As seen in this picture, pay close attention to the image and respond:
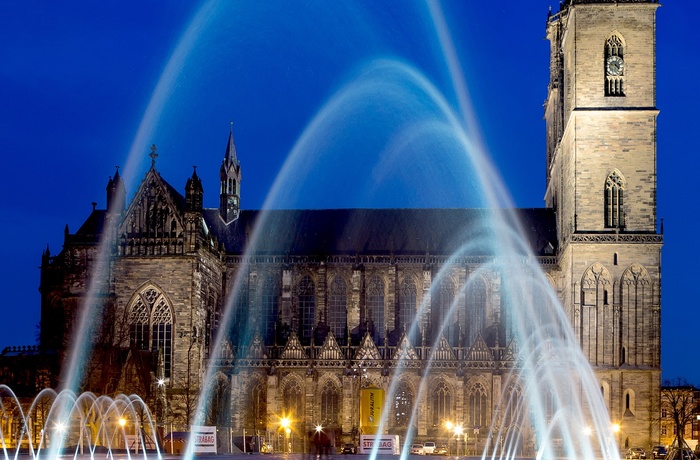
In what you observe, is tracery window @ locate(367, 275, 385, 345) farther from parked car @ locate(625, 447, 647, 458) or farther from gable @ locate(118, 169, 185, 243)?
parked car @ locate(625, 447, 647, 458)

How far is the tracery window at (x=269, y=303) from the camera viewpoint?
113250 mm

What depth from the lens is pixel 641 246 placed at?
103750 millimetres

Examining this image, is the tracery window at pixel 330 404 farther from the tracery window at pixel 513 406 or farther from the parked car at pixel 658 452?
the parked car at pixel 658 452

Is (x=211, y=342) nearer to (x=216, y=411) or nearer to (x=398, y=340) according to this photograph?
(x=216, y=411)

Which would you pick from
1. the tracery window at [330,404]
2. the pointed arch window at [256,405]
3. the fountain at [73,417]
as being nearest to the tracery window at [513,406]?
the tracery window at [330,404]

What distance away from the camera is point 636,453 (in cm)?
9469

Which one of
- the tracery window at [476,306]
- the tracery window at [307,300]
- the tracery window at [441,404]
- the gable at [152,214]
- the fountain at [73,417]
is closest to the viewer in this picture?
the fountain at [73,417]

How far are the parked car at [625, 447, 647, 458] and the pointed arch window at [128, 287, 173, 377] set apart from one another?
3505 centimetres

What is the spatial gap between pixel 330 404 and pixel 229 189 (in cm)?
2651

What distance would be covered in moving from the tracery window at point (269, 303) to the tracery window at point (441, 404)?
16.8 meters

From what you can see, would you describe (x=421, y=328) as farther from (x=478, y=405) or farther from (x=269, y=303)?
(x=269, y=303)

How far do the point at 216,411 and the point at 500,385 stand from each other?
22.1 metres

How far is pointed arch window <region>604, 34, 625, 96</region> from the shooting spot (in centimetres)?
10494

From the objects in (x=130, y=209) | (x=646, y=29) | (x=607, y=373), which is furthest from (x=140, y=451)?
(x=646, y=29)
